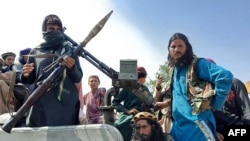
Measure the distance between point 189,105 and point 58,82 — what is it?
1.20 metres

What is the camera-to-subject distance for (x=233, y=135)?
359 centimetres

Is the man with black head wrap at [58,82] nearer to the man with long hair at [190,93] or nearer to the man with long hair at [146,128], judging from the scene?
the man with long hair at [146,128]

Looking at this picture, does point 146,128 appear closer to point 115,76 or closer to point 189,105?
point 189,105

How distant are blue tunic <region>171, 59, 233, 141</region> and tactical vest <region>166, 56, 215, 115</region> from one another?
4 cm

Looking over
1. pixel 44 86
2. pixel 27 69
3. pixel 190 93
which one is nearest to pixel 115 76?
pixel 44 86

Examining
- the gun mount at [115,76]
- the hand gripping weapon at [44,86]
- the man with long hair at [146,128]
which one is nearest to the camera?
the hand gripping weapon at [44,86]

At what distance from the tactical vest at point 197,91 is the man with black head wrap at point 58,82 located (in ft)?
3.28

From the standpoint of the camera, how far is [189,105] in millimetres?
3346

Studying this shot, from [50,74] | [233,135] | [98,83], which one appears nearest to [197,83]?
[233,135]

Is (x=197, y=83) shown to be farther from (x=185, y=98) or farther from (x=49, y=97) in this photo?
(x=49, y=97)

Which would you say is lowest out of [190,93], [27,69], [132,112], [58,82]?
[132,112]

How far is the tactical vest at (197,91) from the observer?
3.21 m

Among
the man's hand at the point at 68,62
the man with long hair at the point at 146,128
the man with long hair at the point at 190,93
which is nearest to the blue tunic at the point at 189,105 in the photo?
the man with long hair at the point at 190,93

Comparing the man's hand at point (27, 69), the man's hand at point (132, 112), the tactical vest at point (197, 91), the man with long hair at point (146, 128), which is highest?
the man's hand at point (27, 69)
